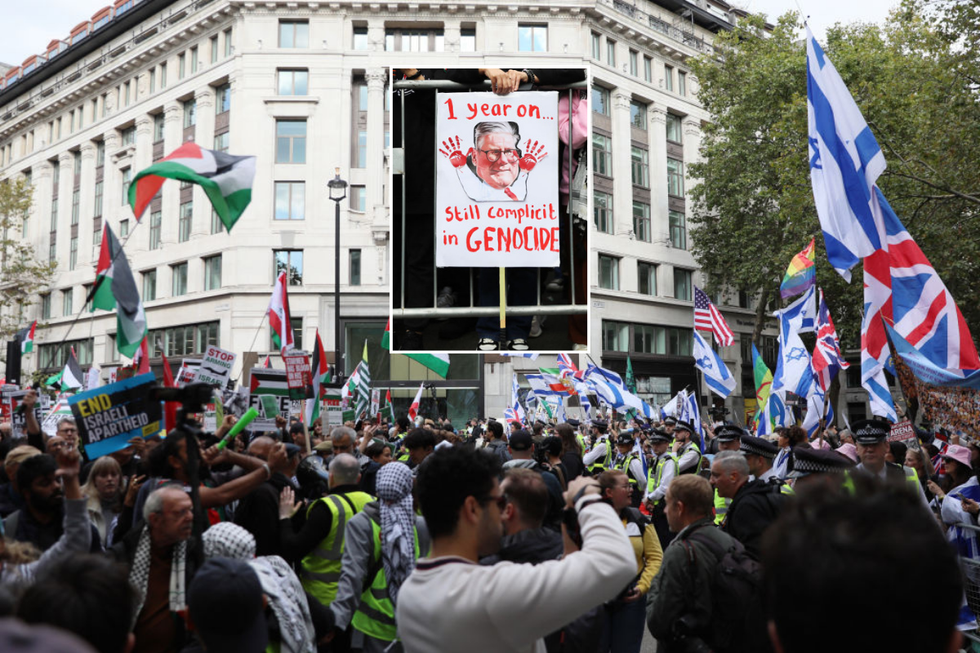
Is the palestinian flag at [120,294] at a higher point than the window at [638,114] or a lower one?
lower

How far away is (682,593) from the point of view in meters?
3.94

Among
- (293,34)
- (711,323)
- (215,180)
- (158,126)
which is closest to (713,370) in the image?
(711,323)

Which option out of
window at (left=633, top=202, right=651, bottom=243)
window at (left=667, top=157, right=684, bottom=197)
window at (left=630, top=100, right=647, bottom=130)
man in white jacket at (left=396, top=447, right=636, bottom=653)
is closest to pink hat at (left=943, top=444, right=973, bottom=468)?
man in white jacket at (left=396, top=447, right=636, bottom=653)

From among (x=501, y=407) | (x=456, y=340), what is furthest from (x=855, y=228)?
(x=501, y=407)

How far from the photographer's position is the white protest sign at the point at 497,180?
28.3ft

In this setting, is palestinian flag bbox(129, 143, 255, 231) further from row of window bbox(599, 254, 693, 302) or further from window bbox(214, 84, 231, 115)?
window bbox(214, 84, 231, 115)

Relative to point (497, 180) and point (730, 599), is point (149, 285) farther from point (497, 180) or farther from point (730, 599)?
point (730, 599)

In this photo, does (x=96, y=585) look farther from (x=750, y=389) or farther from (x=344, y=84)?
(x=750, y=389)

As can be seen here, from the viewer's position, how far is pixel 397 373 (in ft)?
131

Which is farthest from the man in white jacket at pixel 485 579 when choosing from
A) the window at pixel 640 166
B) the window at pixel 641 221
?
the window at pixel 640 166

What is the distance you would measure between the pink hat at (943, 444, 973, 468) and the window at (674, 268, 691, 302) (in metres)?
39.2

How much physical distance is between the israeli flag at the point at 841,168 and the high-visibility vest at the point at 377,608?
444 cm

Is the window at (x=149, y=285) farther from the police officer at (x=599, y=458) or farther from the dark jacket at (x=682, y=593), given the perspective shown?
the dark jacket at (x=682, y=593)

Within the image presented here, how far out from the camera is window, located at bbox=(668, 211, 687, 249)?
46.1 meters
